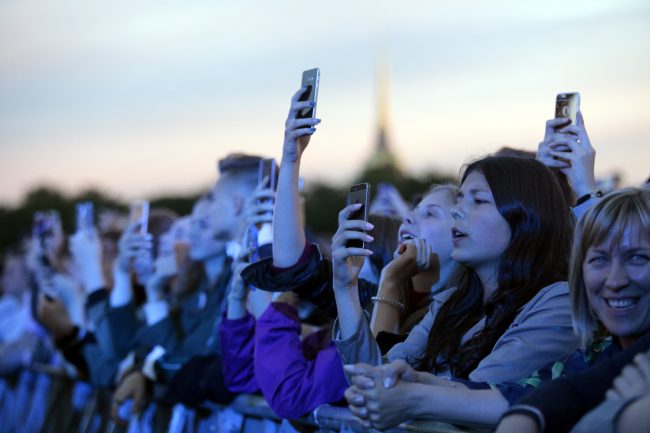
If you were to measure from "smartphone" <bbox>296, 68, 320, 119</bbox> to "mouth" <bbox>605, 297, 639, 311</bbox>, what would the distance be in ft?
5.28

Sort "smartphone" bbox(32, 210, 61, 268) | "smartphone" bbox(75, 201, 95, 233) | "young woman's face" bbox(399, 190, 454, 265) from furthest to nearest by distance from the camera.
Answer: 1. "smartphone" bbox(32, 210, 61, 268)
2. "smartphone" bbox(75, 201, 95, 233)
3. "young woman's face" bbox(399, 190, 454, 265)

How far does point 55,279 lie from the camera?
8984mm

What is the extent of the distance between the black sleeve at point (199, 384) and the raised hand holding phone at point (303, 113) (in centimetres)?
166

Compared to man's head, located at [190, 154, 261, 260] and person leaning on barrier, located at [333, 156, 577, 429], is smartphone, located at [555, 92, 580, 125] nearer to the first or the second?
person leaning on barrier, located at [333, 156, 577, 429]

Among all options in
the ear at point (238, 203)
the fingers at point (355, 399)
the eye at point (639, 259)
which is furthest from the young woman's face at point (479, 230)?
the ear at point (238, 203)

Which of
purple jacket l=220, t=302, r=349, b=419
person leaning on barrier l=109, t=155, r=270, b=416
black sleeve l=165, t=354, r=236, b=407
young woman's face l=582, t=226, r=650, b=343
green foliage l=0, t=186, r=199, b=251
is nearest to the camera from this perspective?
young woman's face l=582, t=226, r=650, b=343

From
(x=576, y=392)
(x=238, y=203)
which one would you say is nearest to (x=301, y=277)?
(x=576, y=392)

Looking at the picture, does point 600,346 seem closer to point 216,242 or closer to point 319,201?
point 216,242

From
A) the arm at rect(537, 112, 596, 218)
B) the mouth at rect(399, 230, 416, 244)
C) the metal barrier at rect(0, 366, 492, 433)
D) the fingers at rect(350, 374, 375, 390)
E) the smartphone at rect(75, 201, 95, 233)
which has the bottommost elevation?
Result: the metal barrier at rect(0, 366, 492, 433)

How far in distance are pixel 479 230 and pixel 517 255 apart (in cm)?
16

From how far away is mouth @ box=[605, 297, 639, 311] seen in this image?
3100 mm

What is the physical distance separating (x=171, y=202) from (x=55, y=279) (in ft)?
91.7

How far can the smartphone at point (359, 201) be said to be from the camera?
3.98 metres

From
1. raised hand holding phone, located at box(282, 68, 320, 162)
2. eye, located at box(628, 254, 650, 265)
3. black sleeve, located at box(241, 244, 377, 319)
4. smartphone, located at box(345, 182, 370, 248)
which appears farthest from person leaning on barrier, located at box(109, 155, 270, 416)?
eye, located at box(628, 254, 650, 265)
